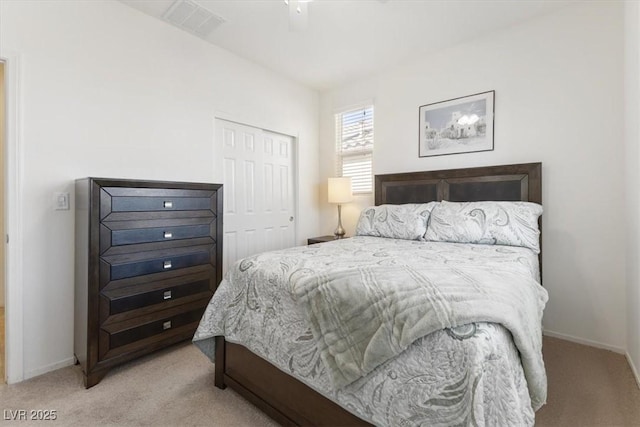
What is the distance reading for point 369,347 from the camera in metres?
1.10

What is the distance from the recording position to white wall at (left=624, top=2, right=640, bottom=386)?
1.87 meters

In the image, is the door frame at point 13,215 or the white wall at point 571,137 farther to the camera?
the white wall at point 571,137

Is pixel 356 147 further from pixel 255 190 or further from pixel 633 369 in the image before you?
pixel 633 369

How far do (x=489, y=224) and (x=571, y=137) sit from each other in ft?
3.39

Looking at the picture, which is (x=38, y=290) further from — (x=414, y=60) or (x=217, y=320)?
(x=414, y=60)

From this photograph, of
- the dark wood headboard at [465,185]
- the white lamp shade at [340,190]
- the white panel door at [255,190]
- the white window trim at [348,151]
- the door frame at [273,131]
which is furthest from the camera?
the white window trim at [348,151]

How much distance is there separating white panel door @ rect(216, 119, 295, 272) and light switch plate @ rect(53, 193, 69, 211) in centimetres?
134

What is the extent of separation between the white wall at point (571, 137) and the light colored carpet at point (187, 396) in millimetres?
466

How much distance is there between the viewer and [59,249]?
2.17 metres

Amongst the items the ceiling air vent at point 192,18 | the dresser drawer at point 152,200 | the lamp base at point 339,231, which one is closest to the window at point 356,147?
the lamp base at point 339,231

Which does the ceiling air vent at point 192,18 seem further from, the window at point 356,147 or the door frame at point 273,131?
the window at point 356,147

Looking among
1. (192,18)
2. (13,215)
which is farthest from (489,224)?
(13,215)

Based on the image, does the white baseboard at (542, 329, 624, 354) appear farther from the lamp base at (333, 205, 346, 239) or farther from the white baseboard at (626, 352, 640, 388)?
the lamp base at (333, 205, 346, 239)

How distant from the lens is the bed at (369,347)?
0.92m
